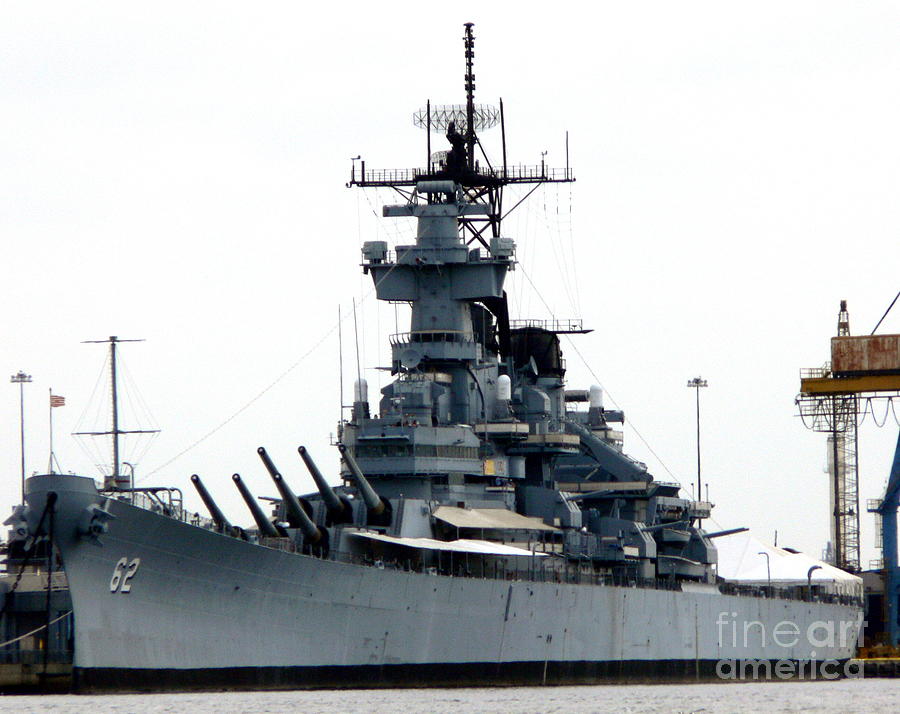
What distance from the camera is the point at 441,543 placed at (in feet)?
155

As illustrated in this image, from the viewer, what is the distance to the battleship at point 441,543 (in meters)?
41.9

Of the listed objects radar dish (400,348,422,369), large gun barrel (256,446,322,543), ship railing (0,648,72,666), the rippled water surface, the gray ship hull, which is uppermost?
radar dish (400,348,422,369)

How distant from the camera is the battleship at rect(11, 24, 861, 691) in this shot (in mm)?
41906

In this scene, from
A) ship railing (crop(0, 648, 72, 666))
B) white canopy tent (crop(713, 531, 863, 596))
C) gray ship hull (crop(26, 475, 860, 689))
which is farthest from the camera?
white canopy tent (crop(713, 531, 863, 596))

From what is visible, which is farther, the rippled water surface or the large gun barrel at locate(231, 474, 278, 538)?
the large gun barrel at locate(231, 474, 278, 538)

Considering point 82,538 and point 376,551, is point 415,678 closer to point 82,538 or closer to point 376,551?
point 376,551

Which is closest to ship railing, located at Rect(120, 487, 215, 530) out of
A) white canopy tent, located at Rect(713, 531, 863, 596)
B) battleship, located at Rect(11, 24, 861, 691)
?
battleship, located at Rect(11, 24, 861, 691)

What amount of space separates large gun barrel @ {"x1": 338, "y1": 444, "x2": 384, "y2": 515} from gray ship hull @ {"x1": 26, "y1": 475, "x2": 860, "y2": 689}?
6.76ft

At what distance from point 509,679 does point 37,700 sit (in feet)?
39.7

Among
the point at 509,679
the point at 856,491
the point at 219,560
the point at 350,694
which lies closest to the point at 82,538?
the point at 219,560

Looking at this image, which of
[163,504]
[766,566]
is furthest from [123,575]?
[766,566]

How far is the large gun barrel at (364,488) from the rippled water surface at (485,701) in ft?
14.6

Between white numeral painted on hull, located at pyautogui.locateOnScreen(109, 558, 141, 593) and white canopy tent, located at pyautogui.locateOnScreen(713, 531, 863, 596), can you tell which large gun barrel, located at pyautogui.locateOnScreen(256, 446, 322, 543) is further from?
white canopy tent, located at pyautogui.locateOnScreen(713, 531, 863, 596)

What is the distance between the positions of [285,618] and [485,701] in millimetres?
4839
